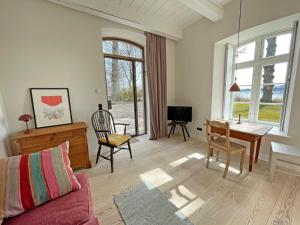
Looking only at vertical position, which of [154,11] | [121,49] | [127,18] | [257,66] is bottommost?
[257,66]

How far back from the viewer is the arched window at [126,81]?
10.8ft

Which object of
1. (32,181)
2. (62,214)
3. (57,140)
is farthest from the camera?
(57,140)

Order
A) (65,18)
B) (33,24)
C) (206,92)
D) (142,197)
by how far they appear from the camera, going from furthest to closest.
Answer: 1. (206,92)
2. (65,18)
3. (33,24)
4. (142,197)

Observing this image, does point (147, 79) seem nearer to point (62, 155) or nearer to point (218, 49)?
point (218, 49)

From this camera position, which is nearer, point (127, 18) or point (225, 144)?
point (225, 144)

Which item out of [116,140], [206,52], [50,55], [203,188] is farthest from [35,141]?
[206,52]

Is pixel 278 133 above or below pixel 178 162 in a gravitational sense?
above

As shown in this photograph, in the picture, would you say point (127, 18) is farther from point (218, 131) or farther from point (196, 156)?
point (196, 156)


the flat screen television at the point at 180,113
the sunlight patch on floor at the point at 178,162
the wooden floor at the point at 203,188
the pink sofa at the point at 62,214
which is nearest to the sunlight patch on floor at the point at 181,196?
the wooden floor at the point at 203,188

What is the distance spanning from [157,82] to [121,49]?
117 cm

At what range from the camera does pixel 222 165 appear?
7.89 feet

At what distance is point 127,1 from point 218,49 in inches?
82.2

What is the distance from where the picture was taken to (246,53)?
3.00 m

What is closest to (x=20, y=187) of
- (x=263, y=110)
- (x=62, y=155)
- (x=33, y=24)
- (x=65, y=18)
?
(x=62, y=155)
